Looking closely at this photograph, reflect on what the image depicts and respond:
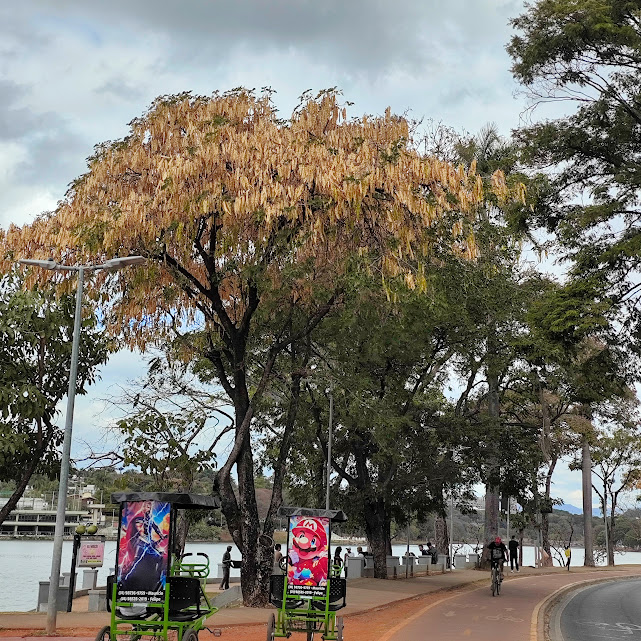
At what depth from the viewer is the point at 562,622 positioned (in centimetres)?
2045

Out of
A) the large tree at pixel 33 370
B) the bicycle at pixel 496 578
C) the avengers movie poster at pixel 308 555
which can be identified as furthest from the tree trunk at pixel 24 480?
the bicycle at pixel 496 578

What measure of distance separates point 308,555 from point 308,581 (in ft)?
1.36

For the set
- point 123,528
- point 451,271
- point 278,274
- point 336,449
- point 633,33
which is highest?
point 633,33

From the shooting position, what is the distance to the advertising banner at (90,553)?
2231 centimetres

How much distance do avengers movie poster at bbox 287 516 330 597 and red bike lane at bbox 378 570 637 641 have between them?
93.8 inches

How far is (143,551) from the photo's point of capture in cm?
1198

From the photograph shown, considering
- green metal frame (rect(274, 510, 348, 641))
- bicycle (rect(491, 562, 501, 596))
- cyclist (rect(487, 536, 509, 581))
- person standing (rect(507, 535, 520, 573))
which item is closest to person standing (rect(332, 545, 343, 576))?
green metal frame (rect(274, 510, 348, 641))

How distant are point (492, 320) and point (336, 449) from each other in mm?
7888

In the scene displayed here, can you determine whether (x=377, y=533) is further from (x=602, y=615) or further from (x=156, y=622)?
(x=156, y=622)

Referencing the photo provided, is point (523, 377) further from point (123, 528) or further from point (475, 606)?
point (123, 528)

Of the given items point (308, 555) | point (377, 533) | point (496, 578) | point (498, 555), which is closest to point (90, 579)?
point (377, 533)

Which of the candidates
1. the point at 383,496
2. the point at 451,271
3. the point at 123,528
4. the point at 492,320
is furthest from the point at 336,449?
the point at 123,528

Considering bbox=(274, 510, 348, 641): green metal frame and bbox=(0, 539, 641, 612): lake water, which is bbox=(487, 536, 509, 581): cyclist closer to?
bbox=(0, 539, 641, 612): lake water

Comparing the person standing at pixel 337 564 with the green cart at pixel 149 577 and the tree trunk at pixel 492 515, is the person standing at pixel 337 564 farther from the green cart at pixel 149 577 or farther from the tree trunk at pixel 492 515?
the tree trunk at pixel 492 515
